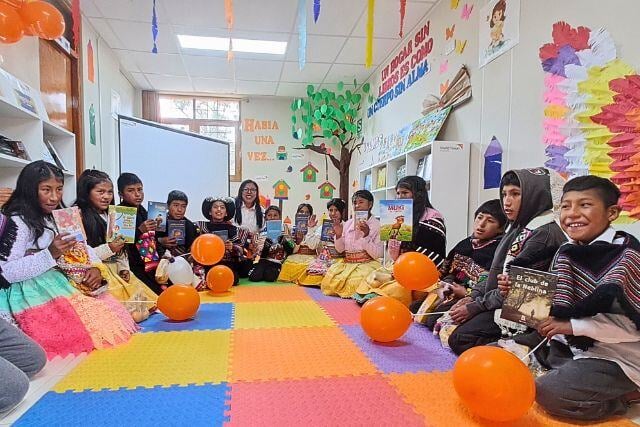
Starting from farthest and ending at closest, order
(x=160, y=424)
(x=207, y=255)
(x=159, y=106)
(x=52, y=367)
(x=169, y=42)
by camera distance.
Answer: (x=159, y=106) → (x=169, y=42) → (x=207, y=255) → (x=52, y=367) → (x=160, y=424)

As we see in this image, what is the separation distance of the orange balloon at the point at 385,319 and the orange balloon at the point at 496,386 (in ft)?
2.44

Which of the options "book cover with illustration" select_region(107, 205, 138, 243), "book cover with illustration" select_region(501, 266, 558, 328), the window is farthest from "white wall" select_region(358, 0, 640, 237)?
the window

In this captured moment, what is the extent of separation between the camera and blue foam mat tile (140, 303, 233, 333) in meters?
2.49

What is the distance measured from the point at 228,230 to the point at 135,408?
2691 millimetres

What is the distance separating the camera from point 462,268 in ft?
8.22

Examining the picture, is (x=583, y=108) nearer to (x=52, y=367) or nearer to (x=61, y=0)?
(x=52, y=367)

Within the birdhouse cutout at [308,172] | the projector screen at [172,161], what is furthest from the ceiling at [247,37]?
the birdhouse cutout at [308,172]

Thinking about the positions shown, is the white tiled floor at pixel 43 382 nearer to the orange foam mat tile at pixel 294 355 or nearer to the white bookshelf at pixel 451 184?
the orange foam mat tile at pixel 294 355

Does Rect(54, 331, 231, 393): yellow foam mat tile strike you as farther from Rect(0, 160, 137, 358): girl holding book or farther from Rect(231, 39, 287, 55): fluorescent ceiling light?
Rect(231, 39, 287, 55): fluorescent ceiling light

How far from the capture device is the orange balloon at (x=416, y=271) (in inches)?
92.8

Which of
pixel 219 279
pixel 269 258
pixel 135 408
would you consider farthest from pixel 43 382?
pixel 269 258

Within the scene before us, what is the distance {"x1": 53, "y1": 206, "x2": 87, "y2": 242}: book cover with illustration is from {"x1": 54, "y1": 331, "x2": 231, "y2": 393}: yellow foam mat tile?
64cm

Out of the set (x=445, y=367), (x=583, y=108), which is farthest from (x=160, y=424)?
(x=583, y=108)

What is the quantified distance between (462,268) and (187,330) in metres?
1.78
